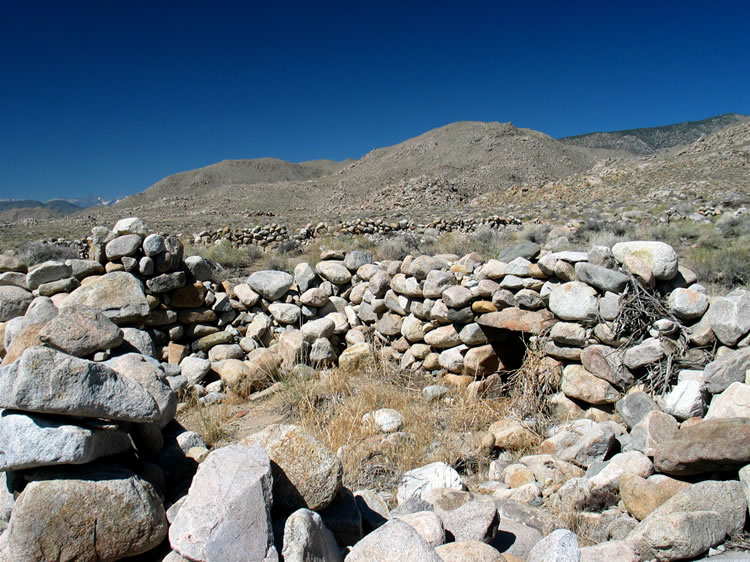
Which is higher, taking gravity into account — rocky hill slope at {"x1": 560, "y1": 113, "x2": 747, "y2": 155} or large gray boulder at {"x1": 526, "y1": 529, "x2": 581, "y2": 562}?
rocky hill slope at {"x1": 560, "y1": 113, "x2": 747, "y2": 155}

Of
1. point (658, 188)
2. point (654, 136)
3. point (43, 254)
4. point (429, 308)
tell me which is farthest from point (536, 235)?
point (654, 136)

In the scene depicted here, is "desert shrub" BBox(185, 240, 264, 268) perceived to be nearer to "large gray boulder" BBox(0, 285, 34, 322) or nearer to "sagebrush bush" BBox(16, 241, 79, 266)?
"sagebrush bush" BBox(16, 241, 79, 266)

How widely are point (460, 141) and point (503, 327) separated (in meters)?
50.3

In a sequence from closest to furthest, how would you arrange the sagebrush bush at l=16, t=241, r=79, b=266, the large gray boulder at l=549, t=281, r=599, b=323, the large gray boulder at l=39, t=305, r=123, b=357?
the large gray boulder at l=39, t=305, r=123, b=357, the large gray boulder at l=549, t=281, r=599, b=323, the sagebrush bush at l=16, t=241, r=79, b=266

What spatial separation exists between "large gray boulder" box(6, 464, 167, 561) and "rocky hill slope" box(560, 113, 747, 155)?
8568cm

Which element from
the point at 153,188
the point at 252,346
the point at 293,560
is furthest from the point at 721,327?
the point at 153,188

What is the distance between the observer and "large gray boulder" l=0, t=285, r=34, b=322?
5.26 meters

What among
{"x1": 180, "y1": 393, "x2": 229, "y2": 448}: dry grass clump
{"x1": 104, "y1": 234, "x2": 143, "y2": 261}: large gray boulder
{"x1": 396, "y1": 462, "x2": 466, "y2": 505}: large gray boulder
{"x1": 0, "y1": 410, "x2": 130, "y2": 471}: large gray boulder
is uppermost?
{"x1": 104, "y1": 234, "x2": 143, "y2": 261}: large gray boulder

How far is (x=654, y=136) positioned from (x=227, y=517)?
9684cm

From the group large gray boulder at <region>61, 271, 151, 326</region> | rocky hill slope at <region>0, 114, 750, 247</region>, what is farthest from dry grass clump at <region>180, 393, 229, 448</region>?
rocky hill slope at <region>0, 114, 750, 247</region>

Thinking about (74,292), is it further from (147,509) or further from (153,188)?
(153,188)

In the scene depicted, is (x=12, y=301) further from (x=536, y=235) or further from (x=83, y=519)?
(x=536, y=235)

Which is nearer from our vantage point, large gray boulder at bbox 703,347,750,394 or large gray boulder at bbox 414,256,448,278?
large gray boulder at bbox 703,347,750,394

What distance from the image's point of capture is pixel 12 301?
5293 mm
